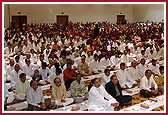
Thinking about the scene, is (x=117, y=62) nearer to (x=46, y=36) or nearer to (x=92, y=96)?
(x=92, y=96)

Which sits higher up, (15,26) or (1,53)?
(15,26)

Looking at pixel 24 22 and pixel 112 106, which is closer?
pixel 112 106

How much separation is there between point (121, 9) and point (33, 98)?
70.8 feet

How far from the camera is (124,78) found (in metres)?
7.76

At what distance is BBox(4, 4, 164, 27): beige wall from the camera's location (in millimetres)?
22438

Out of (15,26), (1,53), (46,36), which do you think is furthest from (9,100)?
(15,26)

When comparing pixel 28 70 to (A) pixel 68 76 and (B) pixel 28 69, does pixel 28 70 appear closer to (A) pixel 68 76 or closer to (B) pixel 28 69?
(B) pixel 28 69

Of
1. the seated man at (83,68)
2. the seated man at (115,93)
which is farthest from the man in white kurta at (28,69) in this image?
the seated man at (115,93)

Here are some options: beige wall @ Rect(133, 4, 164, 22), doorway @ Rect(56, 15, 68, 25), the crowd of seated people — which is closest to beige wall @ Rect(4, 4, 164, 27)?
beige wall @ Rect(133, 4, 164, 22)

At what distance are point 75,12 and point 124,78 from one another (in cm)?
1657

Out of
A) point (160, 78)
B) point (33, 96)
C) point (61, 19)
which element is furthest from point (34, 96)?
point (61, 19)

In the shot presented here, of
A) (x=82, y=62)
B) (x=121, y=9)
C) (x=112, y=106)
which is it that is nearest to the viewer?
(x=112, y=106)

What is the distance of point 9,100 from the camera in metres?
6.41

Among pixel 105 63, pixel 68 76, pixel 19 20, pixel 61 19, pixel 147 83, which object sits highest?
pixel 61 19
